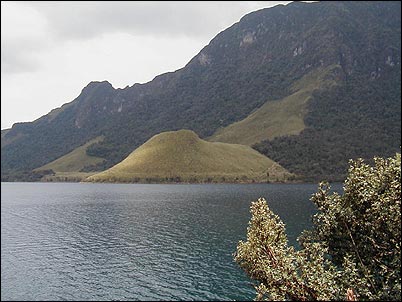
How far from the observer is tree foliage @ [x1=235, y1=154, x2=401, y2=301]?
101 feet

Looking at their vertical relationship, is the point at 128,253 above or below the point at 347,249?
below

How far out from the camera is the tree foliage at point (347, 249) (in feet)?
101

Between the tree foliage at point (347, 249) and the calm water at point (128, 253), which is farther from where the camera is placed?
the calm water at point (128, 253)

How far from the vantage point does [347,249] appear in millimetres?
36656

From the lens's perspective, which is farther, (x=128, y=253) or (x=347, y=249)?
(x=128, y=253)

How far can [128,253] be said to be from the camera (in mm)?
88750

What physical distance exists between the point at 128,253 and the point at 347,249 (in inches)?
2508

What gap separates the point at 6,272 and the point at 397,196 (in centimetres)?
6965

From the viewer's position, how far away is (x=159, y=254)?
8650cm

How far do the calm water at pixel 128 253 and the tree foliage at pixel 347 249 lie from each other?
26713mm

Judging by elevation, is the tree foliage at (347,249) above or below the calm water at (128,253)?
above

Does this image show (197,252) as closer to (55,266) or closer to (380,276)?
(55,266)

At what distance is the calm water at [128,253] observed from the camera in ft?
201

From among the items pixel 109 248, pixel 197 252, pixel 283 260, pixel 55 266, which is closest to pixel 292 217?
pixel 197 252
